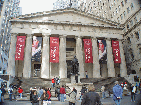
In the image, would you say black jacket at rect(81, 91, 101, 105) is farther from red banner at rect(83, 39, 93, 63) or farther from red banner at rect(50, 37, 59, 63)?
red banner at rect(83, 39, 93, 63)

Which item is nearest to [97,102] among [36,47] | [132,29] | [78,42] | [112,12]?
[36,47]

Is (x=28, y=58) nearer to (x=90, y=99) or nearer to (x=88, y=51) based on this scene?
(x=88, y=51)

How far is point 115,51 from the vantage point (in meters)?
30.1

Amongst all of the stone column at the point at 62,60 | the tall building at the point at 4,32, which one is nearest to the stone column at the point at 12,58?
the stone column at the point at 62,60

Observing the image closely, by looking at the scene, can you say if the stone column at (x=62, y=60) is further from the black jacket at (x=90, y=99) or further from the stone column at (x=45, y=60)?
the black jacket at (x=90, y=99)

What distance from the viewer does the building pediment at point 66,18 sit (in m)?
29.8

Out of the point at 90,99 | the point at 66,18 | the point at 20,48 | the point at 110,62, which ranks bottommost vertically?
the point at 90,99

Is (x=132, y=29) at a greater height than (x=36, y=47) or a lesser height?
greater

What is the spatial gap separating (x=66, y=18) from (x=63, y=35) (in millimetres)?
4011

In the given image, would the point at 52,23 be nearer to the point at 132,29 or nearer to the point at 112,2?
the point at 132,29

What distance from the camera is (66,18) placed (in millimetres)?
31125

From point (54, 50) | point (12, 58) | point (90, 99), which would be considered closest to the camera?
point (90, 99)

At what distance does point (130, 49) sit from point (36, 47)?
22.0m

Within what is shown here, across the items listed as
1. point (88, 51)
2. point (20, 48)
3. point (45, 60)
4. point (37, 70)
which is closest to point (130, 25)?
point (88, 51)
